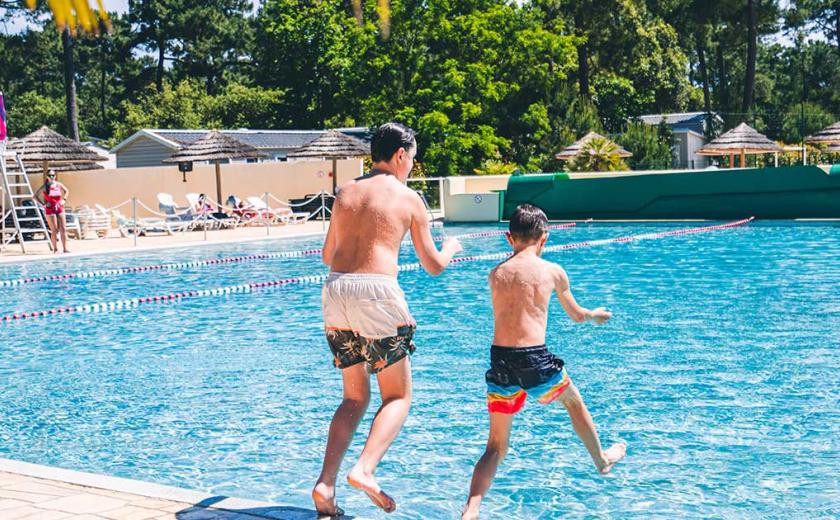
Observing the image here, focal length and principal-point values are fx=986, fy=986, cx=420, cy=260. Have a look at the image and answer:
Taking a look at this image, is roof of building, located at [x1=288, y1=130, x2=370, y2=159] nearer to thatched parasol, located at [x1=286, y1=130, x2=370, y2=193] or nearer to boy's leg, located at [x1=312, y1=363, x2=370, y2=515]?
thatched parasol, located at [x1=286, y1=130, x2=370, y2=193]

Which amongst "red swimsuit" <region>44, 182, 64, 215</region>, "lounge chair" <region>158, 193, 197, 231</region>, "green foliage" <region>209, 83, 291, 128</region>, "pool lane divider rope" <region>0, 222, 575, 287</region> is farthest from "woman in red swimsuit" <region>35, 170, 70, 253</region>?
"green foliage" <region>209, 83, 291, 128</region>

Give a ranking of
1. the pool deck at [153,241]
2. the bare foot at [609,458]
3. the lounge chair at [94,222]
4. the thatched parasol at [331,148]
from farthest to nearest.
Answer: the thatched parasol at [331,148]
the lounge chair at [94,222]
the pool deck at [153,241]
the bare foot at [609,458]

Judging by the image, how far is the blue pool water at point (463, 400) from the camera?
5.43 metres

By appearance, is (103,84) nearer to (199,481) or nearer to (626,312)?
(626,312)

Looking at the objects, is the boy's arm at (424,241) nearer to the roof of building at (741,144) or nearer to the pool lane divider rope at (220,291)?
the pool lane divider rope at (220,291)

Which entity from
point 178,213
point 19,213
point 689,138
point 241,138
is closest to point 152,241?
point 19,213

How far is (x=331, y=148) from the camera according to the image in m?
30.5

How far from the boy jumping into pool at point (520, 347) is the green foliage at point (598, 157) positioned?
3115 cm

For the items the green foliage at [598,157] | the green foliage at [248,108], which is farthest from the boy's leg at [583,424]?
the green foliage at [248,108]

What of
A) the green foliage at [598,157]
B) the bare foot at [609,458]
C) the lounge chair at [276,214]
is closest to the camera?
the bare foot at [609,458]

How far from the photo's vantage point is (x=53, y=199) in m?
20.2

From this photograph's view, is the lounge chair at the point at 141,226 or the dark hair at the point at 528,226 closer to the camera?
the dark hair at the point at 528,226

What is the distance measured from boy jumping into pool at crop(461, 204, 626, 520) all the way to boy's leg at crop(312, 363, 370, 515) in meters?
0.55

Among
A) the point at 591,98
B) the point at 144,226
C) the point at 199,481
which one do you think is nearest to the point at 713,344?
the point at 199,481
